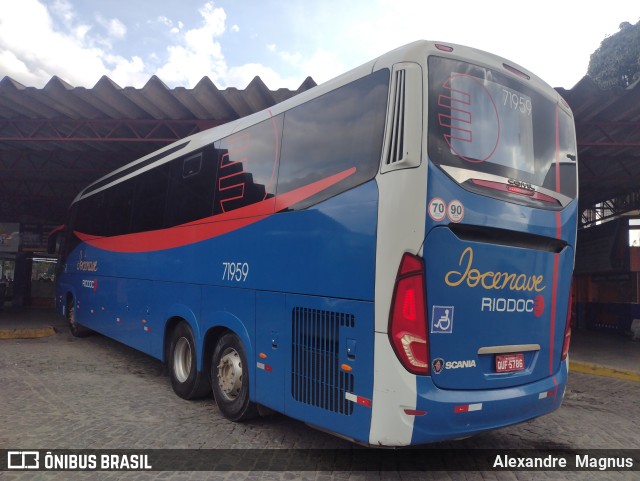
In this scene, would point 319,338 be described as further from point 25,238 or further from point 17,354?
point 25,238

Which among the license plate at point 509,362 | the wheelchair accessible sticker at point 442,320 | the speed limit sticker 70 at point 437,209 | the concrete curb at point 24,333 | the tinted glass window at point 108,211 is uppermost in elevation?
the tinted glass window at point 108,211

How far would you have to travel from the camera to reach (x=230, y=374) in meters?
5.21

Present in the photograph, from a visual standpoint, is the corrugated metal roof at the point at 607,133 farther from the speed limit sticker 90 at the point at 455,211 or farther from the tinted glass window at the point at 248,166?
the speed limit sticker 90 at the point at 455,211

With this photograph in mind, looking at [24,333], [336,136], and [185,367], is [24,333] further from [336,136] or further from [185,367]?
[336,136]

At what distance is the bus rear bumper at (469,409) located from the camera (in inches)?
132

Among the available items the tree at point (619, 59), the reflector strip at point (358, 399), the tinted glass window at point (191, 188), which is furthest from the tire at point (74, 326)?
the tree at point (619, 59)

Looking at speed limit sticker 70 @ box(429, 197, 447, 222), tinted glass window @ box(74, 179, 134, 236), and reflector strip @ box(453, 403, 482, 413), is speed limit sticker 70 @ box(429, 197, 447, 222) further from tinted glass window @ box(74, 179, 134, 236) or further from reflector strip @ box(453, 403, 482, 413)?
tinted glass window @ box(74, 179, 134, 236)

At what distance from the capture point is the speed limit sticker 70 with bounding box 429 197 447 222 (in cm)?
337

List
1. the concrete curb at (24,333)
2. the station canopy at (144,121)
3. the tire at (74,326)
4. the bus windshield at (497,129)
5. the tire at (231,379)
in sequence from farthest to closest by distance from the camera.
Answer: the concrete curb at (24,333) < the tire at (74,326) < the station canopy at (144,121) < the tire at (231,379) < the bus windshield at (497,129)

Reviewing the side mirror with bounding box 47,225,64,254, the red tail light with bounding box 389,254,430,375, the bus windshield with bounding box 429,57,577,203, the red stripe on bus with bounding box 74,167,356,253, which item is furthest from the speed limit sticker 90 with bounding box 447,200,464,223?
the side mirror with bounding box 47,225,64,254

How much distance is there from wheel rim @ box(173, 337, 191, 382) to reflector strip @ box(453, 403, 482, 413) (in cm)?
385

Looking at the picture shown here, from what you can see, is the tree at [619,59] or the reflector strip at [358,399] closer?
the reflector strip at [358,399]

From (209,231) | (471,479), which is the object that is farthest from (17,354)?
(471,479)

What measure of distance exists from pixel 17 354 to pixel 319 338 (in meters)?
8.29
